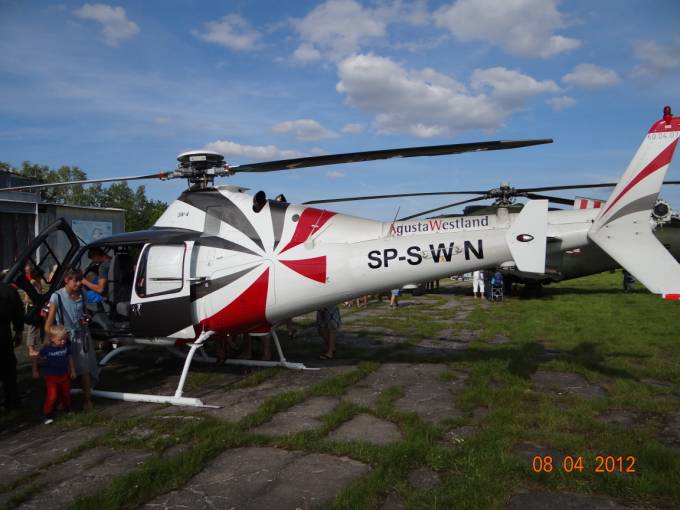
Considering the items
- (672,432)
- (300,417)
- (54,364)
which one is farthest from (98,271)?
(672,432)

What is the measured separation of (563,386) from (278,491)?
4571mm

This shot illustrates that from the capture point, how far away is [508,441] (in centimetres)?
455

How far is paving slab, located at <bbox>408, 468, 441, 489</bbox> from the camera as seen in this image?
3.84 m

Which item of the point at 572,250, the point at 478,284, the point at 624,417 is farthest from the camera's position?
the point at 478,284

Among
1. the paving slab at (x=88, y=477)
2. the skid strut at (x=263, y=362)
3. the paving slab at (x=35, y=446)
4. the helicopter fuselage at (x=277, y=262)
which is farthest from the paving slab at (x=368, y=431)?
the paving slab at (x=35, y=446)

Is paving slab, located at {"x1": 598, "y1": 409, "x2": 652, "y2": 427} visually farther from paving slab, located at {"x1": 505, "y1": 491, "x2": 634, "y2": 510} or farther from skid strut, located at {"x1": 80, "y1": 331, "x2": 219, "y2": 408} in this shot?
skid strut, located at {"x1": 80, "y1": 331, "x2": 219, "y2": 408}

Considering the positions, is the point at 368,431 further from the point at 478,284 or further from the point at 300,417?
the point at 478,284

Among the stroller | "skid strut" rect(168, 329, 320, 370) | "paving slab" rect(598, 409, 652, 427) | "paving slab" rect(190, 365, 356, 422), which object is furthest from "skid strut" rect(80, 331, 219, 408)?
the stroller

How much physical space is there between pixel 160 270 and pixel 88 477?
10.8 ft

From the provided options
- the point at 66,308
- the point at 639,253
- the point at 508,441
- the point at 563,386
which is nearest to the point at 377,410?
the point at 508,441

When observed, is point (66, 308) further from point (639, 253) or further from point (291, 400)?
point (639, 253)

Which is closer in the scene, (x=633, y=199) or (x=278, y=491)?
(x=278, y=491)
